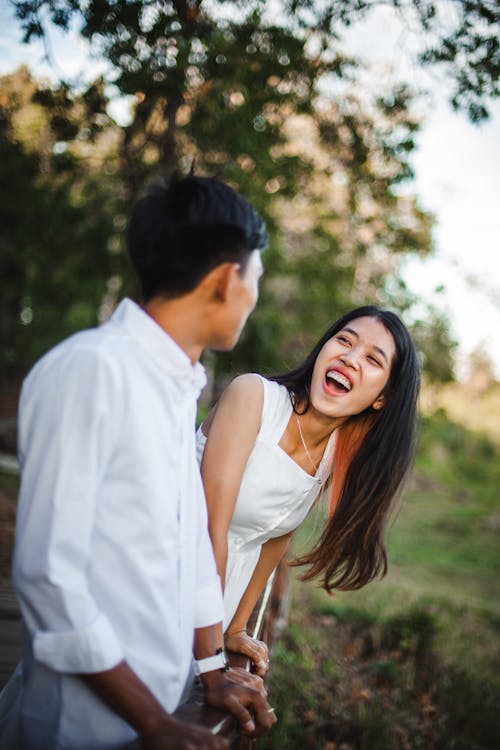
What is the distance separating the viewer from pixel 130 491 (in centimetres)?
136

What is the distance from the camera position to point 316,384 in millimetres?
2492

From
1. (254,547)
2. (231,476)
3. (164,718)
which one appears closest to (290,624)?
(254,547)

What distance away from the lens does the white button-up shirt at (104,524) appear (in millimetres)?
1246

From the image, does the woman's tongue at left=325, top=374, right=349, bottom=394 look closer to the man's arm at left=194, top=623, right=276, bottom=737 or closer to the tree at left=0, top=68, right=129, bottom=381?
the man's arm at left=194, top=623, right=276, bottom=737

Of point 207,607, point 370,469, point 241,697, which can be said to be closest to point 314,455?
point 370,469

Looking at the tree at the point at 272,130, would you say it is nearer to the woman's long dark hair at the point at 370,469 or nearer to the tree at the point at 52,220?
the tree at the point at 52,220

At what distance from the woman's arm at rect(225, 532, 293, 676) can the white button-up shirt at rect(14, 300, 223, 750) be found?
62cm

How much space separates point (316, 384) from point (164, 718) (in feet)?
4.70

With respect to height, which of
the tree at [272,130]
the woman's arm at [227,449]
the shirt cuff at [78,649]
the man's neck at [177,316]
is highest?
the tree at [272,130]

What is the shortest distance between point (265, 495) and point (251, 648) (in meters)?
0.54

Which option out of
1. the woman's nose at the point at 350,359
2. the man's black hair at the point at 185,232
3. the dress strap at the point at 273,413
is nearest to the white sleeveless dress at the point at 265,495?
the dress strap at the point at 273,413

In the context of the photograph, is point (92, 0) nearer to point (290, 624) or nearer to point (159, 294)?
point (159, 294)

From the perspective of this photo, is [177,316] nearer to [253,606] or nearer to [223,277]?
[223,277]

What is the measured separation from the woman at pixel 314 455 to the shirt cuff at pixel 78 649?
0.79 metres
